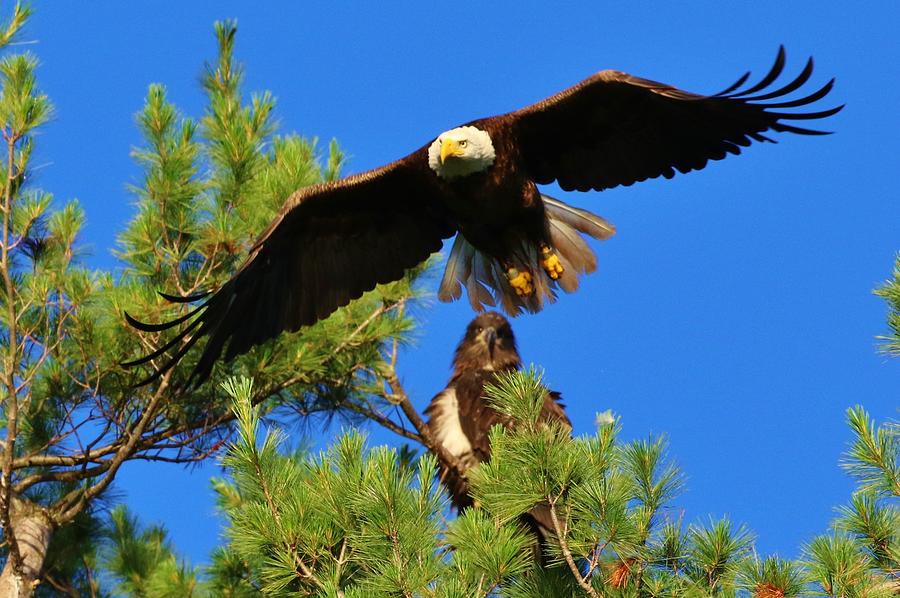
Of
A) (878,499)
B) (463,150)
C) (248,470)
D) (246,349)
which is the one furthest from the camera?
(246,349)

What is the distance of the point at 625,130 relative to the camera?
559cm

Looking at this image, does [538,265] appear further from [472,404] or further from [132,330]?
[132,330]

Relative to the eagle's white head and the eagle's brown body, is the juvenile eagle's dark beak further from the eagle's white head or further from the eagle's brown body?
the eagle's white head

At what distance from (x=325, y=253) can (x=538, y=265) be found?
0.98 meters

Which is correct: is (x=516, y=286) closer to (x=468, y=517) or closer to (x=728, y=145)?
(x=728, y=145)

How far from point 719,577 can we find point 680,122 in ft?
7.66

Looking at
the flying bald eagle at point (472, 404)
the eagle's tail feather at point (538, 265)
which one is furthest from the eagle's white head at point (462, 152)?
the flying bald eagle at point (472, 404)

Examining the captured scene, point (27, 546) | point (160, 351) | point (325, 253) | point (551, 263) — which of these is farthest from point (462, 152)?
point (27, 546)

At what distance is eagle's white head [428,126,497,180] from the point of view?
5.29 m

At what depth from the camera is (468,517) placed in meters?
3.76

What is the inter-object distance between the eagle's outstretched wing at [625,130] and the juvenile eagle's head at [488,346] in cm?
127

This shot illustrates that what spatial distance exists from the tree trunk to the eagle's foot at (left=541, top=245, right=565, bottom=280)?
2561 mm

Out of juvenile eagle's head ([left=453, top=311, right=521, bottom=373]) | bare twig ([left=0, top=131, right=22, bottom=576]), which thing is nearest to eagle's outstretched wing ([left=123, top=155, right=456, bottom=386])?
bare twig ([left=0, top=131, right=22, bottom=576])

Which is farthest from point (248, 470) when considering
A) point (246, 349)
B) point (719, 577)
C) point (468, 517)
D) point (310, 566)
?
point (246, 349)
